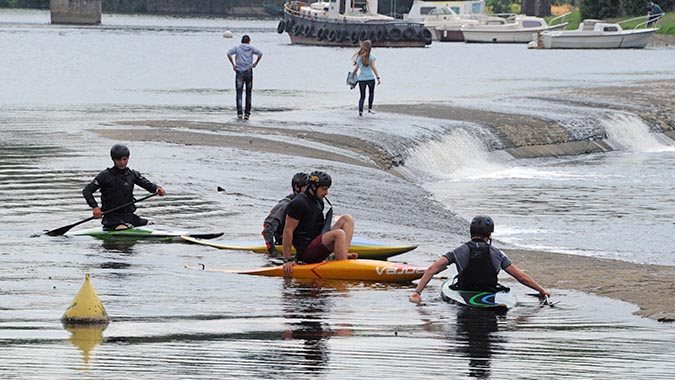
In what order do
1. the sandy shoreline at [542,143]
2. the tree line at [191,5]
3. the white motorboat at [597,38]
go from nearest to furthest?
the sandy shoreline at [542,143] < the white motorboat at [597,38] < the tree line at [191,5]

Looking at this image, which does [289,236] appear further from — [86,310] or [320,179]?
[86,310]

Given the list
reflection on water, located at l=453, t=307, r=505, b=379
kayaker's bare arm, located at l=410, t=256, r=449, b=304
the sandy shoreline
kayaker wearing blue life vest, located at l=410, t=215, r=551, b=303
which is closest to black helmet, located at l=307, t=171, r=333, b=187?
kayaker's bare arm, located at l=410, t=256, r=449, b=304

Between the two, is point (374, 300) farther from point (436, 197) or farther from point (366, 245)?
point (436, 197)

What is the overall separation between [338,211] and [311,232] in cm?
572

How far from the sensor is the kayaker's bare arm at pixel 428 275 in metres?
13.1

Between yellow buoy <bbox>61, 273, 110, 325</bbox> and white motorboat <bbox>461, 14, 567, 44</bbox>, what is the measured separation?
10029cm

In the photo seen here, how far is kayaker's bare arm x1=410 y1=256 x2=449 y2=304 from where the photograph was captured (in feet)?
43.1

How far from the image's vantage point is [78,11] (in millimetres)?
135000

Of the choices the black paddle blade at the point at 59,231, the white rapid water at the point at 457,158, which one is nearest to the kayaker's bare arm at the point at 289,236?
the black paddle blade at the point at 59,231

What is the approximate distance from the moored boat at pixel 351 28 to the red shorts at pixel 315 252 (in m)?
84.5

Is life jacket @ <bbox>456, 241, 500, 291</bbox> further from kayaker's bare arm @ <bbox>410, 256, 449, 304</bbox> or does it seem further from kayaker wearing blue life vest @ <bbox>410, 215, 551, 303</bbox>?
kayaker's bare arm @ <bbox>410, 256, 449, 304</bbox>

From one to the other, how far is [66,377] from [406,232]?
1003cm

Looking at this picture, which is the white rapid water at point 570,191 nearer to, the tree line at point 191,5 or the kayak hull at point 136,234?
the kayak hull at point 136,234

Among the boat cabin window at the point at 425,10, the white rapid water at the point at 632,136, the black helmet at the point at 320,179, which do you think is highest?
the black helmet at the point at 320,179
